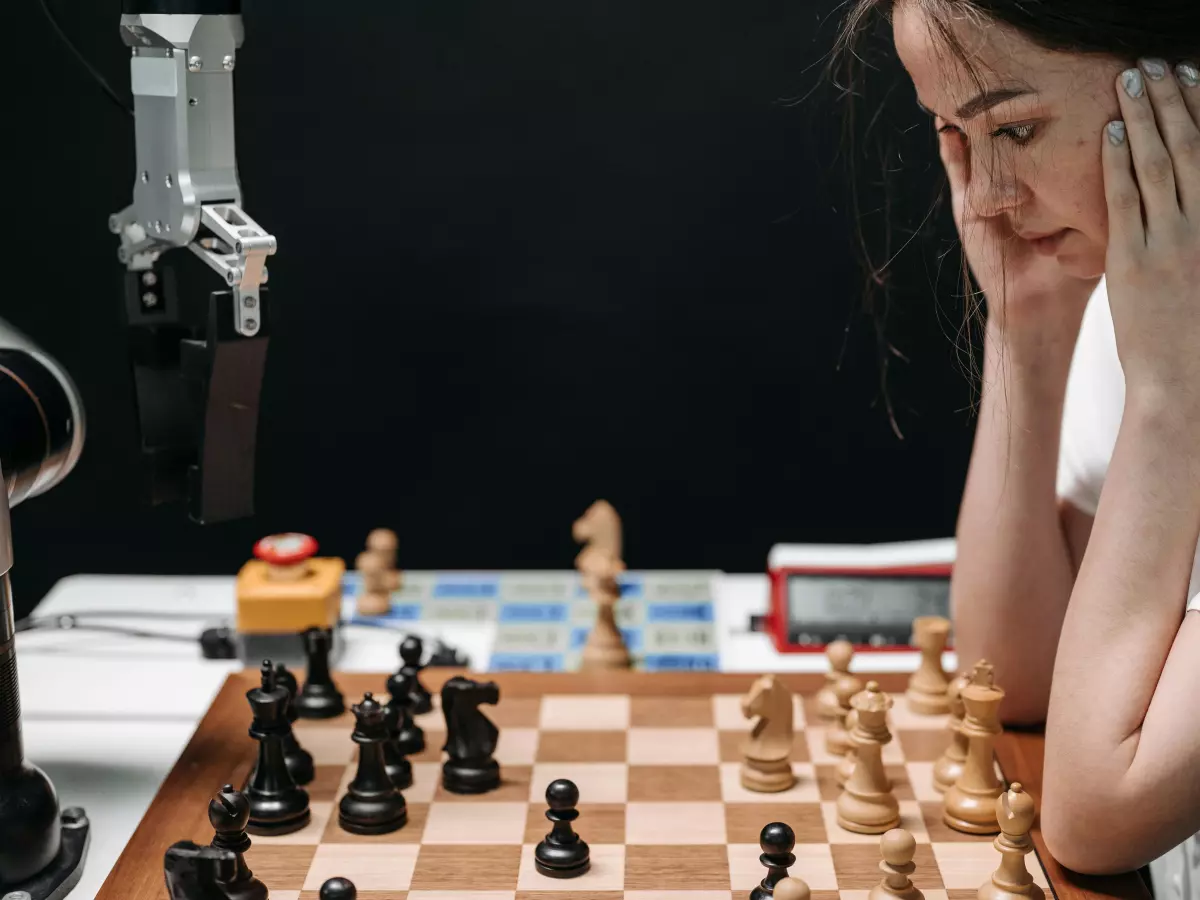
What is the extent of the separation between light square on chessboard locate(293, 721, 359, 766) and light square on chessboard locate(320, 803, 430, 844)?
4.9 inches

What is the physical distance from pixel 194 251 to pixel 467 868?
60 cm

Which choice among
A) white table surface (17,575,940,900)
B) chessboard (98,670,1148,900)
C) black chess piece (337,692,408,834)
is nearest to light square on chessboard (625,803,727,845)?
chessboard (98,670,1148,900)

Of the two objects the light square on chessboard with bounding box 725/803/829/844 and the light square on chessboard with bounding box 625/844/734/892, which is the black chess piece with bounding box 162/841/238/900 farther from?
the light square on chessboard with bounding box 725/803/829/844

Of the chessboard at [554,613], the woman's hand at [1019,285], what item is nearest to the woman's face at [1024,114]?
the woman's hand at [1019,285]

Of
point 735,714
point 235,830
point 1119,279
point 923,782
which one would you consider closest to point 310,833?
point 235,830

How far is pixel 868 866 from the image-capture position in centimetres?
130

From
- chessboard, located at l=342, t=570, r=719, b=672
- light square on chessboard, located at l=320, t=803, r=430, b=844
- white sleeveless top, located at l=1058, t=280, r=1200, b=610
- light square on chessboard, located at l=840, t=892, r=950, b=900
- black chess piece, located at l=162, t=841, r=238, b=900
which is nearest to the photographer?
black chess piece, located at l=162, t=841, r=238, b=900

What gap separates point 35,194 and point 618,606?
1.26 meters

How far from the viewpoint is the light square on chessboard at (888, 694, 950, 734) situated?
1.60 meters

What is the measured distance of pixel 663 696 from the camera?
1.67m

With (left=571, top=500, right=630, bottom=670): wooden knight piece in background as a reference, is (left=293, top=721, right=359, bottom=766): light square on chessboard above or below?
above

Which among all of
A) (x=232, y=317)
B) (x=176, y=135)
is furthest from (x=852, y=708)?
(x=176, y=135)

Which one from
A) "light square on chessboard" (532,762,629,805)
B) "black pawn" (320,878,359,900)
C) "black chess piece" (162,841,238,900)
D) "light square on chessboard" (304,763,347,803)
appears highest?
"black chess piece" (162,841,238,900)

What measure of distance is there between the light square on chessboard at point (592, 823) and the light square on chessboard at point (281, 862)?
20 cm
